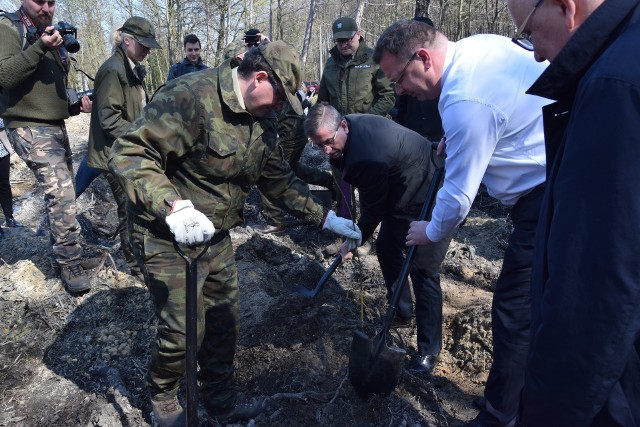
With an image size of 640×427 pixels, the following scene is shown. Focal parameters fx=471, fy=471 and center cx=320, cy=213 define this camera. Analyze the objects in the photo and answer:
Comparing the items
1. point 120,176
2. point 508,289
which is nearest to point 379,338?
point 508,289

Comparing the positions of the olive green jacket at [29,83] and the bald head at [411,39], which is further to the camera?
the olive green jacket at [29,83]

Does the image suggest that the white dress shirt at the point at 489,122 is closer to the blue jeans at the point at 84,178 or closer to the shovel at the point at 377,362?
the shovel at the point at 377,362

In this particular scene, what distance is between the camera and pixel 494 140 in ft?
7.06

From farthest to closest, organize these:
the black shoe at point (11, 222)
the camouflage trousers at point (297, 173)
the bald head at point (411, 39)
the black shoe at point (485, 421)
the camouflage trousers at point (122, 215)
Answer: the black shoe at point (11, 222)
the camouflage trousers at point (297, 173)
the camouflage trousers at point (122, 215)
the black shoe at point (485, 421)
the bald head at point (411, 39)

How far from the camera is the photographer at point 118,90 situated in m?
3.88

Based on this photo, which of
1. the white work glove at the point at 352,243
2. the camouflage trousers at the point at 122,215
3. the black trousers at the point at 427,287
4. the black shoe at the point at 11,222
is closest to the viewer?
the black trousers at the point at 427,287

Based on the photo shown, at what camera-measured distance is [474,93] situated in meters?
2.12

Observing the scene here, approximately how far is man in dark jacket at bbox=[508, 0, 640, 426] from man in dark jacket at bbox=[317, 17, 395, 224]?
4045 mm

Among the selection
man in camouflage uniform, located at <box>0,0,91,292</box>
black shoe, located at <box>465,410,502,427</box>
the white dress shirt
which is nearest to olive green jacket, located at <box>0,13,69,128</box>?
man in camouflage uniform, located at <box>0,0,91,292</box>

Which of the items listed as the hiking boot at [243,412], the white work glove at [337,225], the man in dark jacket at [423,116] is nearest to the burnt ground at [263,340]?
the hiking boot at [243,412]

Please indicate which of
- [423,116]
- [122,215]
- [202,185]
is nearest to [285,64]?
[202,185]

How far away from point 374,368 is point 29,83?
132 inches

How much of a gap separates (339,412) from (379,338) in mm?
491

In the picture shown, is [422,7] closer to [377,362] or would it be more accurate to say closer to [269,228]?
[269,228]
